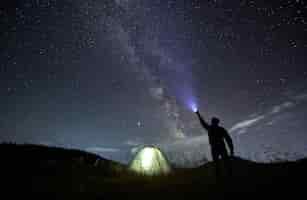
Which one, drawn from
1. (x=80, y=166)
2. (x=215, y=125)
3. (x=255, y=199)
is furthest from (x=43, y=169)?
(x=255, y=199)

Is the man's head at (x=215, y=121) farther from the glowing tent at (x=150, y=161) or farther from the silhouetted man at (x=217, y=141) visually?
the glowing tent at (x=150, y=161)

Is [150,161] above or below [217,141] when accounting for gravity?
above

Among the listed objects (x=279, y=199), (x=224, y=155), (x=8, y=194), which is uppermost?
(x=224, y=155)

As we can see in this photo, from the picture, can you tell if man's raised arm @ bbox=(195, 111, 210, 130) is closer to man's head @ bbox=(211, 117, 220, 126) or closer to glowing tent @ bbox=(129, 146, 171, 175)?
man's head @ bbox=(211, 117, 220, 126)

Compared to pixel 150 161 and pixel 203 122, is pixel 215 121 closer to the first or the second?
pixel 203 122

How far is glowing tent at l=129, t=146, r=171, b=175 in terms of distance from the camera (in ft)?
54.2

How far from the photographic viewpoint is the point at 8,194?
5578mm

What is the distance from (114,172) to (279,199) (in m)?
9.83

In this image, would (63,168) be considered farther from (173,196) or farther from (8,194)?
(173,196)

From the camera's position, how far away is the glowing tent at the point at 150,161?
54.2 feet

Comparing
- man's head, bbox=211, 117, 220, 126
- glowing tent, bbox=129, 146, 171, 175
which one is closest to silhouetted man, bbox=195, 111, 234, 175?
man's head, bbox=211, 117, 220, 126

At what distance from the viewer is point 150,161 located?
17297 millimetres

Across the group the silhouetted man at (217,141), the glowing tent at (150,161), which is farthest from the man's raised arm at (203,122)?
the glowing tent at (150,161)

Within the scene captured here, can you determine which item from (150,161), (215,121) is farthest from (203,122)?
(150,161)
